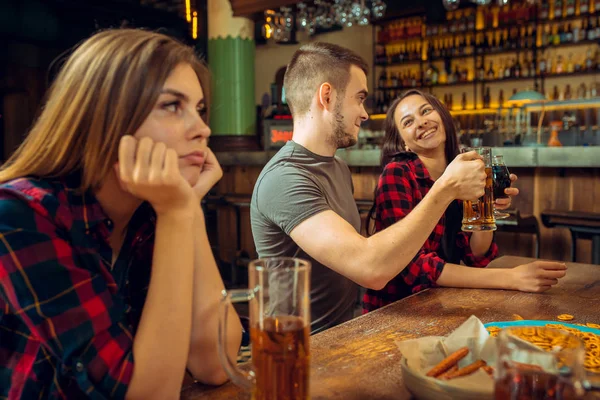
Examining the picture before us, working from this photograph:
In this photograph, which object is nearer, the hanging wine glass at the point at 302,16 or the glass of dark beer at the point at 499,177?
the glass of dark beer at the point at 499,177

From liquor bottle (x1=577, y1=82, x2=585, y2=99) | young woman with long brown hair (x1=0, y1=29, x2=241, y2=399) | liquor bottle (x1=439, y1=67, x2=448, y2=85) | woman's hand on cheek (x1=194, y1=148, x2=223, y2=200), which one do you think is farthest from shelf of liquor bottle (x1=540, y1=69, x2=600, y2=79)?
young woman with long brown hair (x1=0, y1=29, x2=241, y2=399)

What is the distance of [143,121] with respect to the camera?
102cm

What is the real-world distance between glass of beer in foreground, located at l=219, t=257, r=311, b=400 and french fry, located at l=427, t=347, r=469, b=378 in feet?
0.70

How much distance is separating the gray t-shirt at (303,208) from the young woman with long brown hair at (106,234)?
523 mm

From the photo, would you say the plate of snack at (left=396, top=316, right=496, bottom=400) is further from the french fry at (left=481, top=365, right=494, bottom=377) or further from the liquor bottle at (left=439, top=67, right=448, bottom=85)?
the liquor bottle at (left=439, top=67, right=448, bottom=85)

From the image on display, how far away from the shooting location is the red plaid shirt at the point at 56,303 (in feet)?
2.83

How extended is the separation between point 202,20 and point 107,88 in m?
7.56

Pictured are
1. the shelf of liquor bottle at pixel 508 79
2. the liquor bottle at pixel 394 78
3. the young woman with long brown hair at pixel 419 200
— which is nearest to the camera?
the young woman with long brown hair at pixel 419 200

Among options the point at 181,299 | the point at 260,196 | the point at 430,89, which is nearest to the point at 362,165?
the point at 260,196

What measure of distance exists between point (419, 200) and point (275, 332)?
54.8 inches

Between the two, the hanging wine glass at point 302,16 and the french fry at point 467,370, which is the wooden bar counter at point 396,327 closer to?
the french fry at point 467,370

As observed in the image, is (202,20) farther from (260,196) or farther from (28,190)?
(28,190)

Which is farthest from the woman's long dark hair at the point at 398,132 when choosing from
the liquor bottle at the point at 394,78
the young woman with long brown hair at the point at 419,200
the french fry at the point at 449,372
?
the liquor bottle at the point at 394,78

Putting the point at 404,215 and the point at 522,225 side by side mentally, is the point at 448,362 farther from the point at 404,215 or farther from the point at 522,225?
the point at 522,225
